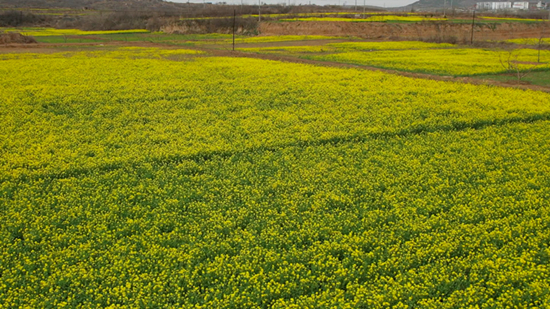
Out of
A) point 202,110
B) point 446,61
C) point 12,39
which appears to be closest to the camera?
point 202,110

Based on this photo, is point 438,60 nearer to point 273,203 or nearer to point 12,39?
point 273,203

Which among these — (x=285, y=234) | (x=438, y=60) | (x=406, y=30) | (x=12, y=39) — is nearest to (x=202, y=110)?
(x=285, y=234)

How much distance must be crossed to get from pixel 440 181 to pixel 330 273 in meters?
5.51

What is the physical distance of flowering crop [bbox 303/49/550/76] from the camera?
33.6 metres

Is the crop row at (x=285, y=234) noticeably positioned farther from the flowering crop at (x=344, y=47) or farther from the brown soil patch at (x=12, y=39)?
the brown soil patch at (x=12, y=39)

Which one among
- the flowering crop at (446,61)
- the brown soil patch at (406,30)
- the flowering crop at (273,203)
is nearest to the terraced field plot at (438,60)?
the flowering crop at (446,61)

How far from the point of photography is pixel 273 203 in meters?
10.8

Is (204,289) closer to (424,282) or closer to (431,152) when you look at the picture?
(424,282)

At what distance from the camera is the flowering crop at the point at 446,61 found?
110ft

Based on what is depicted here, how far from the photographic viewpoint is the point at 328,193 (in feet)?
36.9

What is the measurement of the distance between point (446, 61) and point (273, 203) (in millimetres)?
32167

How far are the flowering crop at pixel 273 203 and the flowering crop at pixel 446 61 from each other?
40.6 feet

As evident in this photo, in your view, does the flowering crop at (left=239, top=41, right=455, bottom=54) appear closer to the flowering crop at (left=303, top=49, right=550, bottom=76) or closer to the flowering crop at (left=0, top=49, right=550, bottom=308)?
the flowering crop at (left=303, top=49, right=550, bottom=76)

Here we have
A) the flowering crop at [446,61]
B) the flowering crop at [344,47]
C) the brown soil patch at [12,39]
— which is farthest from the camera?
the brown soil patch at [12,39]
